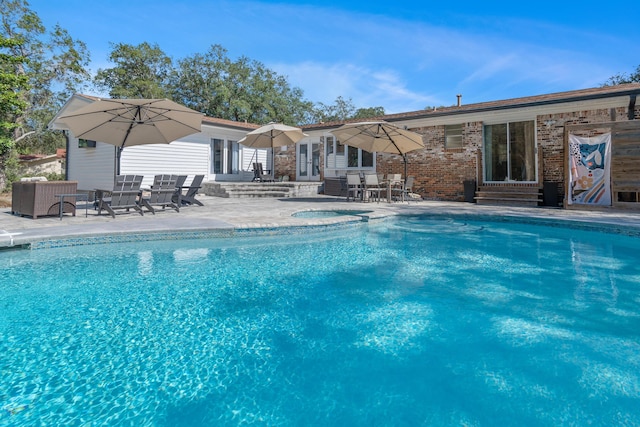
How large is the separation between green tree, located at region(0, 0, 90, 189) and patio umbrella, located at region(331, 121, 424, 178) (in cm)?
1685

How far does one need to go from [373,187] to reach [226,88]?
20.5 m

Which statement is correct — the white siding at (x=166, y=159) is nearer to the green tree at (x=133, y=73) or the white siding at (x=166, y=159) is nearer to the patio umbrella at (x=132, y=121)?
the patio umbrella at (x=132, y=121)

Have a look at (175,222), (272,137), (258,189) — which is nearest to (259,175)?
(258,189)

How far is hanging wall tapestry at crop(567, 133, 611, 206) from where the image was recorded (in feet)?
33.3

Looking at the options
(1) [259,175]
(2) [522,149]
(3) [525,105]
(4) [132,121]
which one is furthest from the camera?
(1) [259,175]

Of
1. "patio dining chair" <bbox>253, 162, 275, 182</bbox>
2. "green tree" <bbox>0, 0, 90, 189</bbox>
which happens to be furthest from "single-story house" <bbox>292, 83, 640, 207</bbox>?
"green tree" <bbox>0, 0, 90, 189</bbox>

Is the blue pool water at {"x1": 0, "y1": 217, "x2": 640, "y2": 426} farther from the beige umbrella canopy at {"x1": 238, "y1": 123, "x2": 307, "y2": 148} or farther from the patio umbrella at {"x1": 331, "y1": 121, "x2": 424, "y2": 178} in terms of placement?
the beige umbrella canopy at {"x1": 238, "y1": 123, "x2": 307, "y2": 148}

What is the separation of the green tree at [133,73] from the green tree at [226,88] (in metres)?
1.87

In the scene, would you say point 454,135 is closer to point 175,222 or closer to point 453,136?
point 453,136

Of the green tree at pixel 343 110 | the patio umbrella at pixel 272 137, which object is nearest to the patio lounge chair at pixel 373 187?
the patio umbrella at pixel 272 137

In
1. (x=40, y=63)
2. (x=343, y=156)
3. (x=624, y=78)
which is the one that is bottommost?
(x=343, y=156)

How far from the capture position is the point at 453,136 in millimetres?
13836

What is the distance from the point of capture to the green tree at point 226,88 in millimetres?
30406

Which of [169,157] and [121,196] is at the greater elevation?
[169,157]
